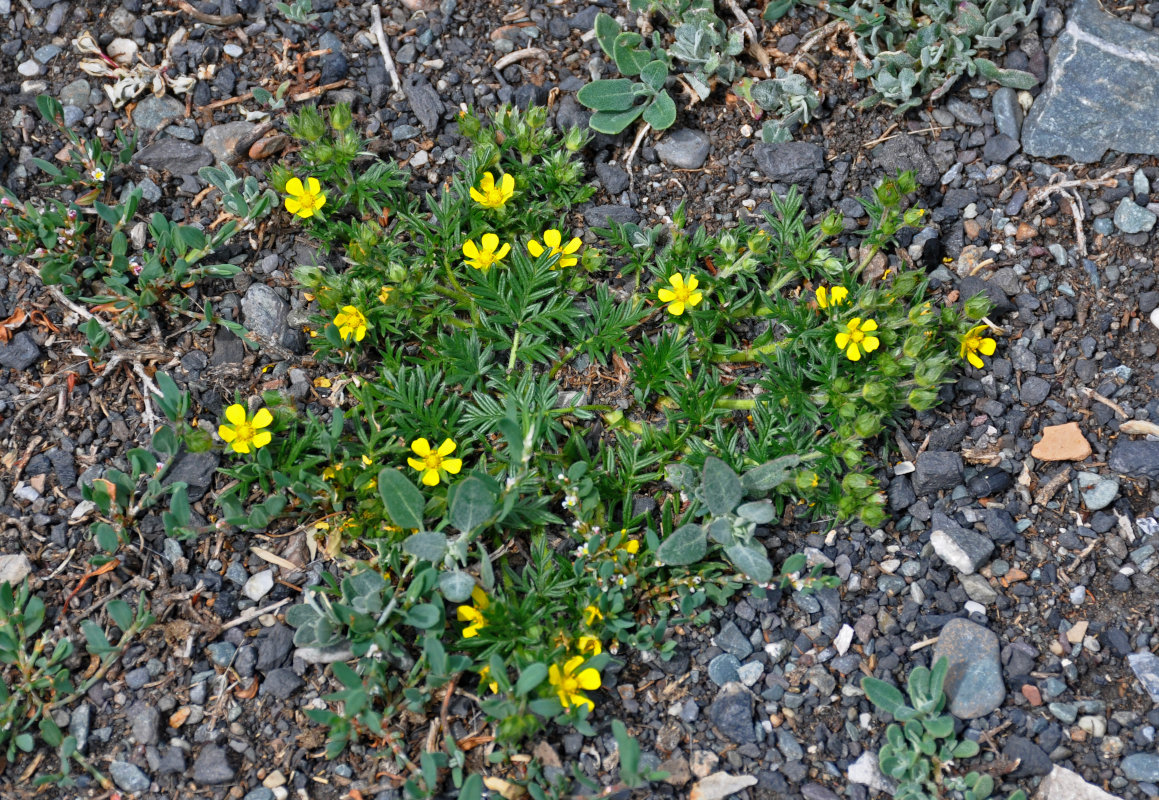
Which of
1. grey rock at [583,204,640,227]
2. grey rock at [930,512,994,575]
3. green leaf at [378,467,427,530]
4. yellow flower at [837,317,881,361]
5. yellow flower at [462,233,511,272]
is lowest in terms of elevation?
grey rock at [930,512,994,575]

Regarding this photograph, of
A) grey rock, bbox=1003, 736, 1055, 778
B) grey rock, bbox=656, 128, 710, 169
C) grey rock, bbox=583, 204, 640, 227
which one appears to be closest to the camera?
grey rock, bbox=1003, 736, 1055, 778

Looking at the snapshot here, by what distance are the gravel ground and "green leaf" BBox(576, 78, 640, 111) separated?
0.56ft

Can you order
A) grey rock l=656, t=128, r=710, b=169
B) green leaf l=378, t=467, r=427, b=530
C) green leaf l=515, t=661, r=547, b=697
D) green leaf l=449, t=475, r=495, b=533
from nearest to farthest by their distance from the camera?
green leaf l=515, t=661, r=547, b=697, green leaf l=449, t=475, r=495, b=533, green leaf l=378, t=467, r=427, b=530, grey rock l=656, t=128, r=710, b=169

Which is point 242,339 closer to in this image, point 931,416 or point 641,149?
point 641,149

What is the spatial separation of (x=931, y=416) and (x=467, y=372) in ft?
6.01

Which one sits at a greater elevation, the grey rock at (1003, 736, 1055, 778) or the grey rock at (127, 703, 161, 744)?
the grey rock at (1003, 736, 1055, 778)

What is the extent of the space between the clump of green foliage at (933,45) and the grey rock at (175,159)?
9.49ft

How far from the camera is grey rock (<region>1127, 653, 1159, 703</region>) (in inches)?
123

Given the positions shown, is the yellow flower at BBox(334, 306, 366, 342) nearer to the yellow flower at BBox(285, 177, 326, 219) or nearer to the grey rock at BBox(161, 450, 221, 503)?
the yellow flower at BBox(285, 177, 326, 219)

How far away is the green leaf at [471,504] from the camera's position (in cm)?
313

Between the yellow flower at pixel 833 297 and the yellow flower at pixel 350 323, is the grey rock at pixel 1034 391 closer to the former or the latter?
the yellow flower at pixel 833 297

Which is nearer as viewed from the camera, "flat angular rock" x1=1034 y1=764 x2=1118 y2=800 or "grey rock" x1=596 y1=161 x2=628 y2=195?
"flat angular rock" x1=1034 y1=764 x2=1118 y2=800

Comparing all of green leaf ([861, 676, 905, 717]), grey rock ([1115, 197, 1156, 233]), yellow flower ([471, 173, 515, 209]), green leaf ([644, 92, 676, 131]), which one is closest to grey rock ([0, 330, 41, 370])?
yellow flower ([471, 173, 515, 209])

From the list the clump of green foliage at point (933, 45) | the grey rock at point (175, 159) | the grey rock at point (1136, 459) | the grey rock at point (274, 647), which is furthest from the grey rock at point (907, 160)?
the grey rock at point (274, 647)
